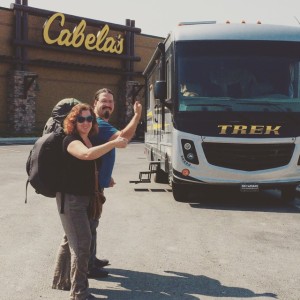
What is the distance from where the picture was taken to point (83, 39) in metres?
36.0

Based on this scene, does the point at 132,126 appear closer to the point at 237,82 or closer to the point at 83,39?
the point at 237,82

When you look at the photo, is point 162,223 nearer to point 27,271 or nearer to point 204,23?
point 27,271

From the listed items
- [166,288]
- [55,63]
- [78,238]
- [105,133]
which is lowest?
[166,288]

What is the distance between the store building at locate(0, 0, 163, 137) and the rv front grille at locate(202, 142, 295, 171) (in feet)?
82.8

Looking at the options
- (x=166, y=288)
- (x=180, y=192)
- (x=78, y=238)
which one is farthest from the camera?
(x=180, y=192)

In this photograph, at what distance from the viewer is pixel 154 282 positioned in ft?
16.9

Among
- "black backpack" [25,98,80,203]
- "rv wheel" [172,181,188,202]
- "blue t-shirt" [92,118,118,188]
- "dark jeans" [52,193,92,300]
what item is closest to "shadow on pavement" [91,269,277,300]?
"dark jeans" [52,193,92,300]

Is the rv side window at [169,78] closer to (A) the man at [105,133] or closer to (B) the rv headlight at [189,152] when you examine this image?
(B) the rv headlight at [189,152]

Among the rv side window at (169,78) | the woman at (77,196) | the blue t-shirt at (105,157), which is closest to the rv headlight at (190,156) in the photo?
A: the rv side window at (169,78)

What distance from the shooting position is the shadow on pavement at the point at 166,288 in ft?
15.7

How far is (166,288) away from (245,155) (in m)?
4.86

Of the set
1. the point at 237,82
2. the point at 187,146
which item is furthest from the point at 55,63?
the point at 187,146

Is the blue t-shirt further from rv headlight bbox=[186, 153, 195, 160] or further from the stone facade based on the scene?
the stone facade

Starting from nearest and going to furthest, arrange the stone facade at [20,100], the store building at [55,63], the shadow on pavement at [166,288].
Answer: the shadow on pavement at [166,288] → the stone facade at [20,100] → the store building at [55,63]
